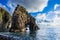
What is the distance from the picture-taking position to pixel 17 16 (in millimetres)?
107938

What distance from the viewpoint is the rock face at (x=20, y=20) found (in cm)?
10417

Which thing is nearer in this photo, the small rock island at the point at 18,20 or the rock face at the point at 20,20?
the rock face at the point at 20,20

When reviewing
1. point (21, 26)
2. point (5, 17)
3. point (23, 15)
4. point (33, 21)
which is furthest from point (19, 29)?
point (5, 17)

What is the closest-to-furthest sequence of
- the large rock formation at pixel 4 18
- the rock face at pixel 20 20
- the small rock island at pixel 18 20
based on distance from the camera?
the rock face at pixel 20 20, the small rock island at pixel 18 20, the large rock formation at pixel 4 18

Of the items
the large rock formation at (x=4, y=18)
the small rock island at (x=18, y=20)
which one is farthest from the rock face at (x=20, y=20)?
the large rock formation at (x=4, y=18)

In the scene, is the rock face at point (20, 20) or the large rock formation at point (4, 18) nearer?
the rock face at point (20, 20)

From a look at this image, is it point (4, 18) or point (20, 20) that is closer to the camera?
point (20, 20)

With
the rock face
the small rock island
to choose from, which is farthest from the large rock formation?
the rock face

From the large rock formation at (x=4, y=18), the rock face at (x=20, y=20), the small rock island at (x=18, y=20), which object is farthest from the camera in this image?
the large rock formation at (x=4, y=18)

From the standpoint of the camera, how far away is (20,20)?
346ft

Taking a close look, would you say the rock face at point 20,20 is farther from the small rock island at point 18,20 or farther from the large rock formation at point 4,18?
the large rock formation at point 4,18

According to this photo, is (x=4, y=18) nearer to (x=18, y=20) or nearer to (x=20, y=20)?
(x=18, y=20)

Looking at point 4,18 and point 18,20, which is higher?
point 4,18

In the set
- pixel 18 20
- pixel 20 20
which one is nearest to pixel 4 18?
pixel 18 20
